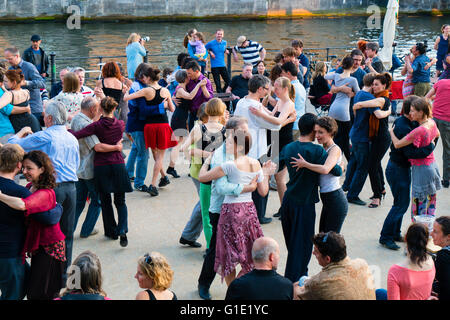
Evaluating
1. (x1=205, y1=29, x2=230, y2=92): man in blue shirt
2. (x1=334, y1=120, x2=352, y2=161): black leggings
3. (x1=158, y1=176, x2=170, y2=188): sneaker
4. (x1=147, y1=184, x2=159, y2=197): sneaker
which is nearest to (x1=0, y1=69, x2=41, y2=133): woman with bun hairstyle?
(x1=147, y1=184, x2=159, y2=197): sneaker

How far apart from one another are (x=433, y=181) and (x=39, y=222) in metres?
3.82

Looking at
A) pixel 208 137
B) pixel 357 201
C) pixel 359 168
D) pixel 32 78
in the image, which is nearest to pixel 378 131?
pixel 359 168

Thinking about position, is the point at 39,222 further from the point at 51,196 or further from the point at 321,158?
the point at 321,158

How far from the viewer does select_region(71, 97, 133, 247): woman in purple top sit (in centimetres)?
609

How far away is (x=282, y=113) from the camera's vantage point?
22.4 feet

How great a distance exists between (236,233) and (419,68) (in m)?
6.57

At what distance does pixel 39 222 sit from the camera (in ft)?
15.0

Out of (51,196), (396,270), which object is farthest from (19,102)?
(396,270)

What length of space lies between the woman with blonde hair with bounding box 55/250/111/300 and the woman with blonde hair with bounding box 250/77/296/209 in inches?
131

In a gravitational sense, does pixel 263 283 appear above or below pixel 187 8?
below

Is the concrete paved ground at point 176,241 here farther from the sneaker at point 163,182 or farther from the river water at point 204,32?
the river water at point 204,32

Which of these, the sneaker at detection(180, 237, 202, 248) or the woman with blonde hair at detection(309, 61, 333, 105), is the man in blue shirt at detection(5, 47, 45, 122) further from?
the woman with blonde hair at detection(309, 61, 333, 105)

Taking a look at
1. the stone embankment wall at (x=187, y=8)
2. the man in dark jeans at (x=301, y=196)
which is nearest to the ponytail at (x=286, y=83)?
the man in dark jeans at (x=301, y=196)

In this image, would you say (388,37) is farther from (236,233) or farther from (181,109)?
(236,233)
